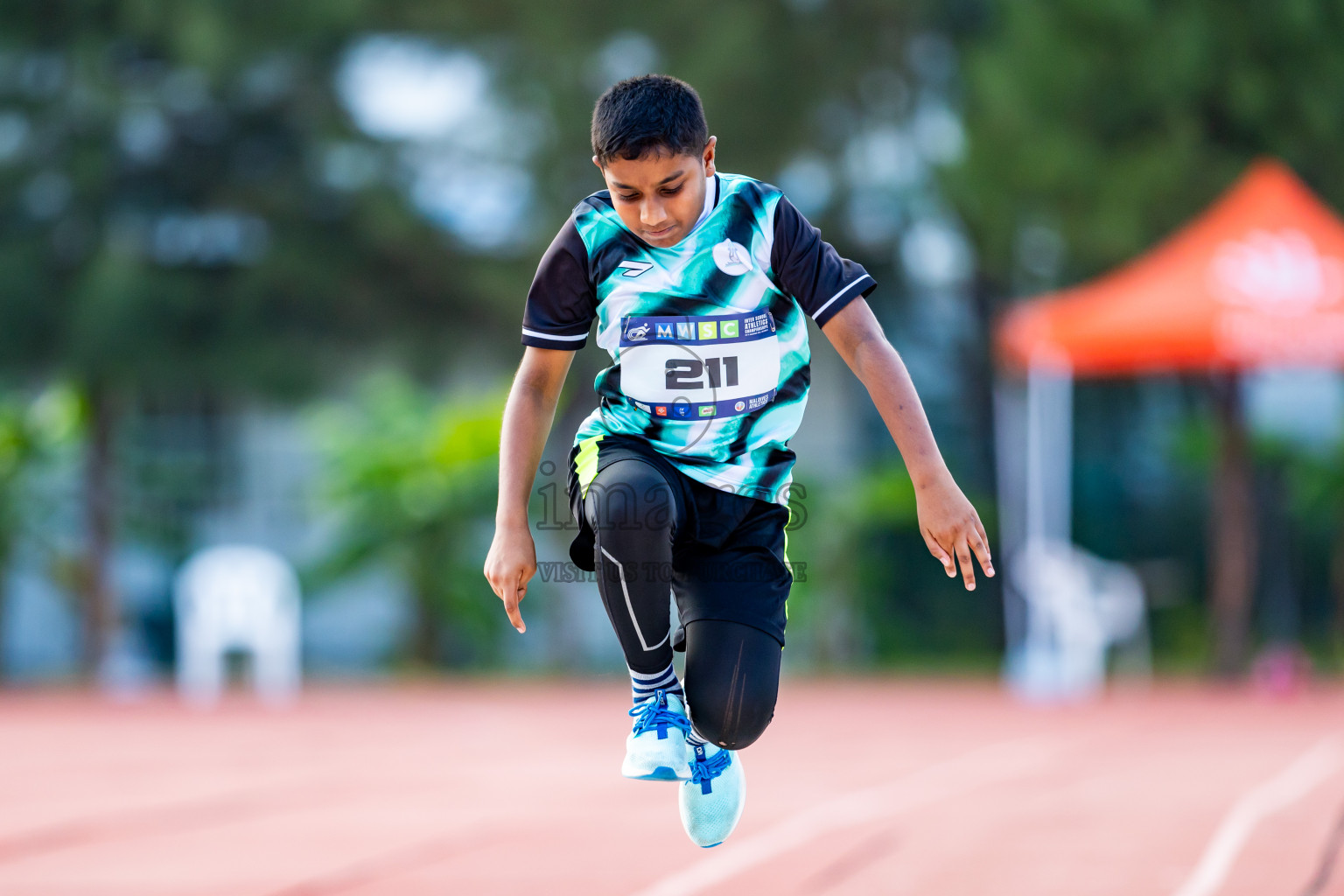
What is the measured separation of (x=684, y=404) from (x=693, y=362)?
96 mm

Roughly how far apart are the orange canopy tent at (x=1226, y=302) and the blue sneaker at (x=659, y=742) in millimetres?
7441

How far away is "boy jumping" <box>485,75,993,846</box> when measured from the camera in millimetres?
3248

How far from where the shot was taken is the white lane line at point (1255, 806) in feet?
14.5

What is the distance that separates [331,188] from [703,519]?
35.5ft

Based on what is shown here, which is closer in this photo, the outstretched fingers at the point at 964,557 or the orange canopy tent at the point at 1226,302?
the outstretched fingers at the point at 964,557

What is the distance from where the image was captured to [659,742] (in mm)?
3322

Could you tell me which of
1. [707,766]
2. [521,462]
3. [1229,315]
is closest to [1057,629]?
[1229,315]

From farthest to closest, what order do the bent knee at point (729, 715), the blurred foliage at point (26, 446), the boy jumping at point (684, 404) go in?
the blurred foliage at point (26, 446) < the bent knee at point (729, 715) < the boy jumping at point (684, 404)

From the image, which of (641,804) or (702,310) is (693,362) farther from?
(641,804)

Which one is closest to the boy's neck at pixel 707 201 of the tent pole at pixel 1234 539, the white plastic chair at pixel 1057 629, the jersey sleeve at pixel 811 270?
the jersey sleeve at pixel 811 270

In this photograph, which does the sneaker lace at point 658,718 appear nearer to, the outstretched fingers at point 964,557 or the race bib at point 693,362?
the race bib at point 693,362

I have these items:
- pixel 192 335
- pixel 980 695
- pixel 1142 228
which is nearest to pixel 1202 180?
pixel 1142 228

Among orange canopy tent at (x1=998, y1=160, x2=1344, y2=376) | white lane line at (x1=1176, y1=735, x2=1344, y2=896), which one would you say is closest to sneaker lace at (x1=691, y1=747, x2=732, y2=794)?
white lane line at (x1=1176, y1=735, x2=1344, y2=896)

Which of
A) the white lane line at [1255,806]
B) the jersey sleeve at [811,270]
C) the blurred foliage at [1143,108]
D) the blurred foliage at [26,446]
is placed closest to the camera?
the jersey sleeve at [811,270]
